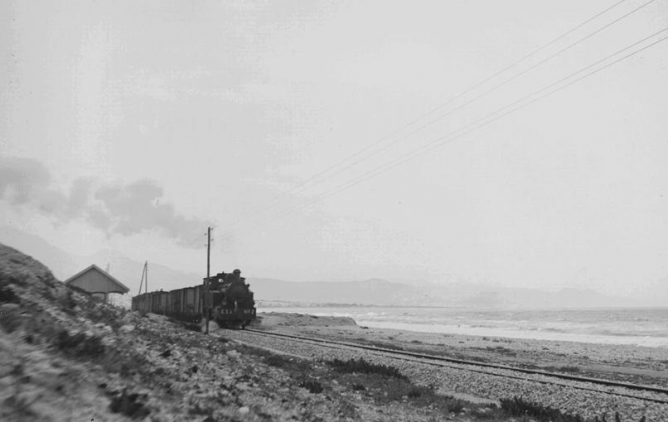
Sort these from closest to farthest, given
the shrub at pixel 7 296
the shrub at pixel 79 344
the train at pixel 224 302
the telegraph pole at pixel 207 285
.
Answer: the shrub at pixel 79 344, the shrub at pixel 7 296, the telegraph pole at pixel 207 285, the train at pixel 224 302

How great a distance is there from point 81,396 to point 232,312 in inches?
1299

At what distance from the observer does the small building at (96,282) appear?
47000 mm

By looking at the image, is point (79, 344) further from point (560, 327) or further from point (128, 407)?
point (560, 327)

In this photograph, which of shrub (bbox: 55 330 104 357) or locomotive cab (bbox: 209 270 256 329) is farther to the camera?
locomotive cab (bbox: 209 270 256 329)

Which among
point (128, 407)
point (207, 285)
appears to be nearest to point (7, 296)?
point (128, 407)

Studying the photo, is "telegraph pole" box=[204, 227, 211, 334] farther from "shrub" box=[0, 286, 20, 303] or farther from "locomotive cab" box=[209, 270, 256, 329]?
"shrub" box=[0, 286, 20, 303]

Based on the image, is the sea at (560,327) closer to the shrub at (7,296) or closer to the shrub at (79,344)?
the shrub at (79,344)

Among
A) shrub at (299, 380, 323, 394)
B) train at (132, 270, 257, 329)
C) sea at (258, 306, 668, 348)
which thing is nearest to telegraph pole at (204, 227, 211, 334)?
train at (132, 270, 257, 329)

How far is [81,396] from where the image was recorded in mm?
5180

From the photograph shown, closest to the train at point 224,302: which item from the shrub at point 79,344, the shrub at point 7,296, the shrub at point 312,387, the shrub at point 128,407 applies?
the shrub at point 312,387

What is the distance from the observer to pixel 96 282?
4803cm

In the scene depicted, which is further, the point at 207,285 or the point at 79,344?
the point at 207,285

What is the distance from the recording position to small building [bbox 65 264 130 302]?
47.0 metres

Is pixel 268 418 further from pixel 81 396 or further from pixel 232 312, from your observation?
pixel 232 312
